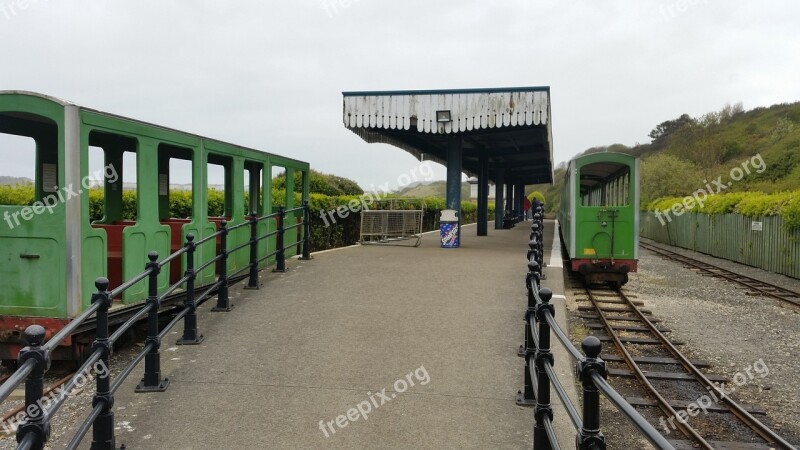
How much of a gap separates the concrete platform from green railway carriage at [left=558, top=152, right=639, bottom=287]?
414cm

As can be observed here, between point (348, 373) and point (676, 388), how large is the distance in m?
3.77

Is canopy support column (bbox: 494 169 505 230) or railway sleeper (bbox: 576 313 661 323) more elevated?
canopy support column (bbox: 494 169 505 230)

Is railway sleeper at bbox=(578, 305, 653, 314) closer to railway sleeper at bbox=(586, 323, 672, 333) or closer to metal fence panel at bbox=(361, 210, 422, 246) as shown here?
railway sleeper at bbox=(586, 323, 672, 333)

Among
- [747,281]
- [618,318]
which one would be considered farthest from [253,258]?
[747,281]

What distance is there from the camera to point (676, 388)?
6391 mm

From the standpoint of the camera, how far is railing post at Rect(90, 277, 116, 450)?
3.46 metres

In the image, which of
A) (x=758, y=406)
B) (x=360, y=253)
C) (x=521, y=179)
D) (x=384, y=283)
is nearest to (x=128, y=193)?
(x=360, y=253)

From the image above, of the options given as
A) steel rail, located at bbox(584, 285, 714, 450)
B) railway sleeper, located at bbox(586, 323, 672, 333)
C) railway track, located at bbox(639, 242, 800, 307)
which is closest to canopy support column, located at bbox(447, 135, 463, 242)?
steel rail, located at bbox(584, 285, 714, 450)

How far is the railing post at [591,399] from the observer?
2248 mm

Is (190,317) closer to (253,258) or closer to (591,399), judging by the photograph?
(253,258)

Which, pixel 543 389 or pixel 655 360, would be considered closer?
pixel 543 389

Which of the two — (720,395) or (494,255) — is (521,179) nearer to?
(494,255)

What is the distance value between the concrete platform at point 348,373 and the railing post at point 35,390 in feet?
4.56

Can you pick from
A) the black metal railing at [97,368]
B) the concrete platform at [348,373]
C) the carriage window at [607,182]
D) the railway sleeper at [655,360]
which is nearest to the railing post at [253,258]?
the concrete platform at [348,373]
